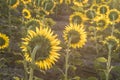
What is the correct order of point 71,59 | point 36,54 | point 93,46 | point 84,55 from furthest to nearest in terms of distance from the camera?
point 93,46 → point 84,55 → point 71,59 → point 36,54

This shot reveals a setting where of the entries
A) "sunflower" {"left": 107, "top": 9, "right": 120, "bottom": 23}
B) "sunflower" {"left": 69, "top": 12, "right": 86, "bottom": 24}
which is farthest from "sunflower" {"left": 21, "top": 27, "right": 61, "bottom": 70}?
"sunflower" {"left": 107, "top": 9, "right": 120, "bottom": 23}

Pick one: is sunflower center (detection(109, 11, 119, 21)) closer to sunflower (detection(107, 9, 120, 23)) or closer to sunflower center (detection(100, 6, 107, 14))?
sunflower (detection(107, 9, 120, 23))

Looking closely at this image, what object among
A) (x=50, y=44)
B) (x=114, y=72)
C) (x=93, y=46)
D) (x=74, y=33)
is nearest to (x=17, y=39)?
(x=93, y=46)

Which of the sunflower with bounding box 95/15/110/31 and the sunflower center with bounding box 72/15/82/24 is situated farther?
the sunflower with bounding box 95/15/110/31

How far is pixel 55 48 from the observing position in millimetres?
3350

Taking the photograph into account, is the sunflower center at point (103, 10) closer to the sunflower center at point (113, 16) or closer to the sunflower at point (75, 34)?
the sunflower center at point (113, 16)

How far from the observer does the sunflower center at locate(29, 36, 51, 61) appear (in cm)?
331

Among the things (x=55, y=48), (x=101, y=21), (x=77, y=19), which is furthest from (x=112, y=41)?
(x=55, y=48)

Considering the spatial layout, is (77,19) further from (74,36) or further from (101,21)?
(74,36)

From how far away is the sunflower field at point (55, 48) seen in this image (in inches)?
132

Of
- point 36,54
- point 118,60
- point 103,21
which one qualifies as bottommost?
A: point 118,60

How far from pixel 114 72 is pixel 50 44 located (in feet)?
11.2

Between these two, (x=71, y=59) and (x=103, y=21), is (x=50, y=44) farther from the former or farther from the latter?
(x=103, y=21)

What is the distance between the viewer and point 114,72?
658 centimetres
